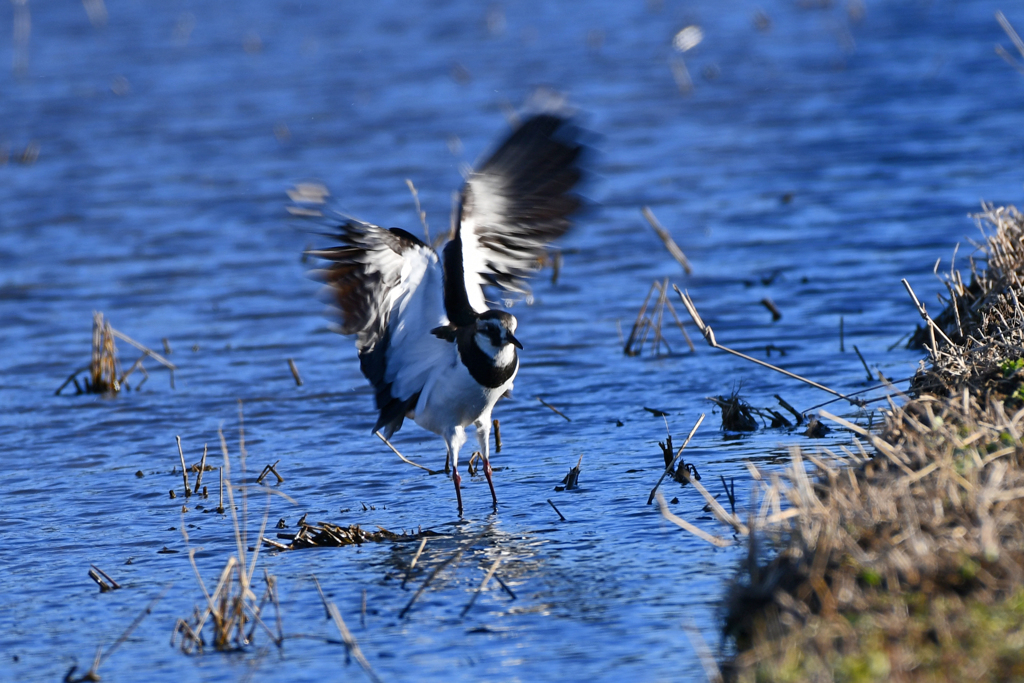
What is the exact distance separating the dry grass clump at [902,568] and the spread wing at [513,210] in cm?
216

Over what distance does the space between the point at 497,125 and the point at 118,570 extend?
11.1 m

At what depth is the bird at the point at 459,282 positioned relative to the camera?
593 centimetres

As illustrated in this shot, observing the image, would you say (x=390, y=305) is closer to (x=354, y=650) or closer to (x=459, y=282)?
(x=459, y=282)

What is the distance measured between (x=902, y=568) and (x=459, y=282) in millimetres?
3016

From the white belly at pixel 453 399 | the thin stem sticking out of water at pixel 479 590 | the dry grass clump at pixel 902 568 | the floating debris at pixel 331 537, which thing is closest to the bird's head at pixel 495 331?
the white belly at pixel 453 399

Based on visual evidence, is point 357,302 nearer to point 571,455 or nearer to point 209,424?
point 571,455

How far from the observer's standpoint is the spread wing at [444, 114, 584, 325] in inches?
237

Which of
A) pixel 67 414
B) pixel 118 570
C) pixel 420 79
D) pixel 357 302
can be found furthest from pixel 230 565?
pixel 420 79

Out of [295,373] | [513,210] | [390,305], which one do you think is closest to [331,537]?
[390,305]

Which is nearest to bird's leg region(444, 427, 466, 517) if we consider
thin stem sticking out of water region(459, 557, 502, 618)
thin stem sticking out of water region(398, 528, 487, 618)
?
thin stem sticking out of water region(398, 528, 487, 618)

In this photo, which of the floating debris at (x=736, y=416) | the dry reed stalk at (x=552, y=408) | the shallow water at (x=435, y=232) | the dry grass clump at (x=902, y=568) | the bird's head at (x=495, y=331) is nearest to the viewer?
the dry grass clump at (x=902, y=568)

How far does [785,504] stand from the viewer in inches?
199

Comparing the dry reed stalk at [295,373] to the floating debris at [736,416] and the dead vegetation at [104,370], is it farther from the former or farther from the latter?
the floating debris at [736,416]

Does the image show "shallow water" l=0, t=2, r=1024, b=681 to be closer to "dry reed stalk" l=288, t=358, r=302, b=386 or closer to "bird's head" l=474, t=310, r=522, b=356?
"dry reed stalk" l=288, t=358, r=302, b=386
